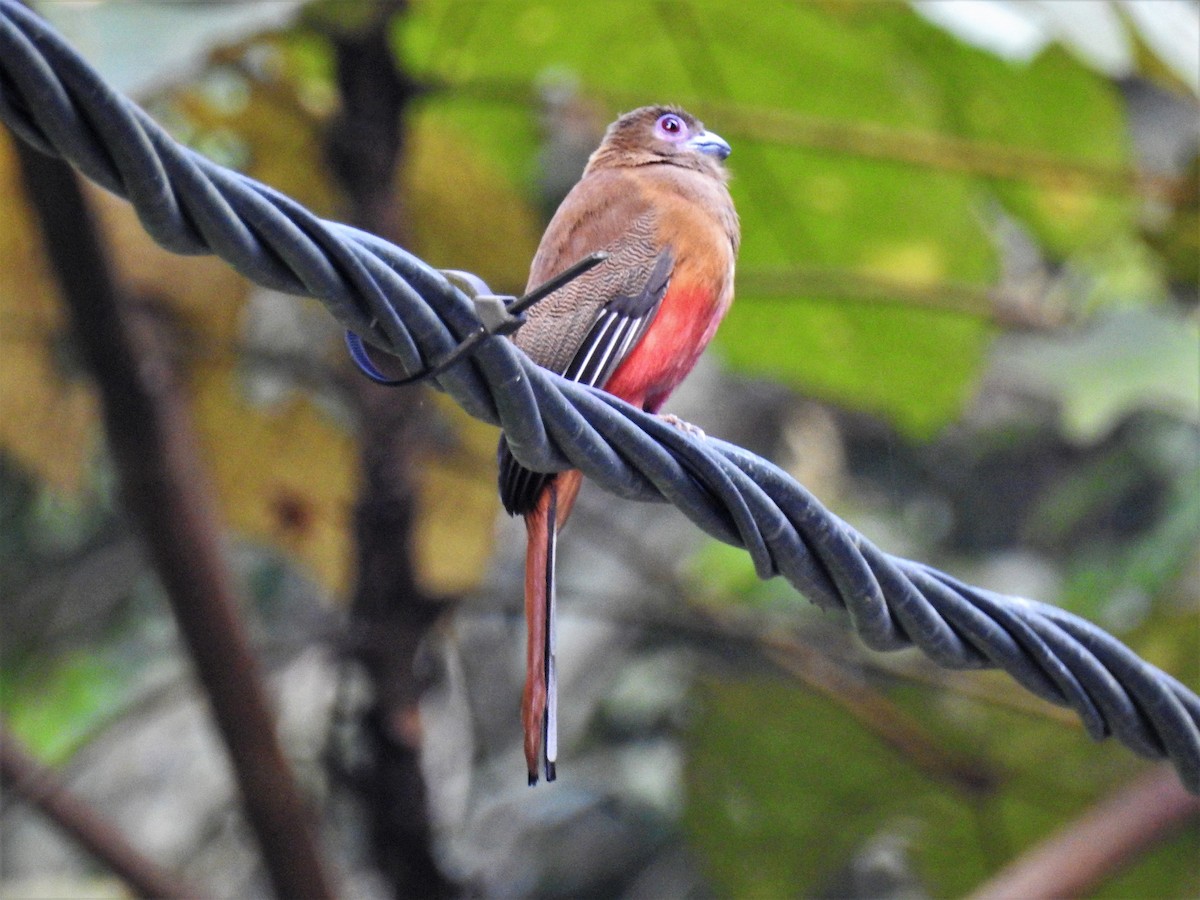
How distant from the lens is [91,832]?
361 cm

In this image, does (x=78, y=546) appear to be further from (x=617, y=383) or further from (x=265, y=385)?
(x=617, y=383)

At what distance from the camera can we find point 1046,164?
166 inches

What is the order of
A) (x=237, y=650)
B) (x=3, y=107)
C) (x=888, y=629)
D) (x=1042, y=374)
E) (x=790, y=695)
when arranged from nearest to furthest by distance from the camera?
(x=3, y=107) → (x=888, y=629) → (x=237, y=650) → (x=1042, y=374) → (x=790, y=695)

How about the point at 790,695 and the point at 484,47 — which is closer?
the point at 484,47

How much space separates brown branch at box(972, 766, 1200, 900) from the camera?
137 inches

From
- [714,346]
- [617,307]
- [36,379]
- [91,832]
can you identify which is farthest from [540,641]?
[714,346]

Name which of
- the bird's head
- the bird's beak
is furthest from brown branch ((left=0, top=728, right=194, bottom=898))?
the bird's beak

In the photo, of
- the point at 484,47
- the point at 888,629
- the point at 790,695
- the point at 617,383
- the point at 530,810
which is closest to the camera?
the point at 888,629

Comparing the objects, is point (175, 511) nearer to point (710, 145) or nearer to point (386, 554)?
point (386, 554)

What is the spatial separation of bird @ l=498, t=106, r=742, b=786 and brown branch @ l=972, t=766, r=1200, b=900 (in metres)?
1.47

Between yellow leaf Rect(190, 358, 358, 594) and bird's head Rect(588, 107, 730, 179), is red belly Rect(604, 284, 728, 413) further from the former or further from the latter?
yellow leaf Rect(190, 358, 358, 594)

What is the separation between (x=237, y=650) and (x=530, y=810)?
2.71m

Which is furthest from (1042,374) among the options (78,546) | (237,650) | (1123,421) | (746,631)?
(78,546)

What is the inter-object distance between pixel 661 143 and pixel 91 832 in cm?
191
